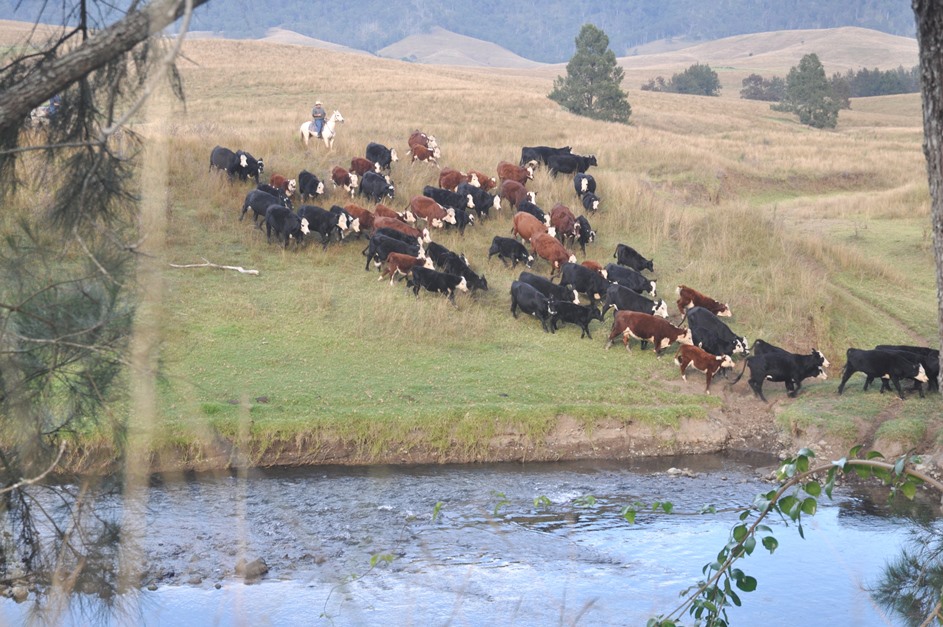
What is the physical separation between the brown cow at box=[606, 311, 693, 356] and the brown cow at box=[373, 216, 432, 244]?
179 inches

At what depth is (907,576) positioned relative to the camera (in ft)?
19.0

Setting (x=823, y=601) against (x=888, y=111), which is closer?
(x=823, y=601)

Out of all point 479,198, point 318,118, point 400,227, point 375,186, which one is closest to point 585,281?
point 400,227

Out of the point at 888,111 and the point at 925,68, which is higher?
the point at 888,111

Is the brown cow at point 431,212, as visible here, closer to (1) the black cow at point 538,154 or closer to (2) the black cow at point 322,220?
(2) the black cow at point 322,220

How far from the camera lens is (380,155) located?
2217cm

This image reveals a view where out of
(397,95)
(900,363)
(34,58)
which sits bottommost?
(900,363)

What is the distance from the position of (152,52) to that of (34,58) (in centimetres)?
75

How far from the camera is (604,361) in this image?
14734 millimetres

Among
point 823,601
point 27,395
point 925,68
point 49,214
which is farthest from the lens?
point 823,601

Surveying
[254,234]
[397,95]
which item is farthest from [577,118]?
[254,234]

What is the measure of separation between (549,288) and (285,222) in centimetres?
512

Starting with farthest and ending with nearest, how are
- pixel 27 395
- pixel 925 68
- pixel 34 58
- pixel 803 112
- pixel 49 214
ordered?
pixel 803 112
pixel 27 395
pixel 49 214
pixel 34 58
pixel 925 68

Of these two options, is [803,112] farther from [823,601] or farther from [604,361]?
[823,601]
